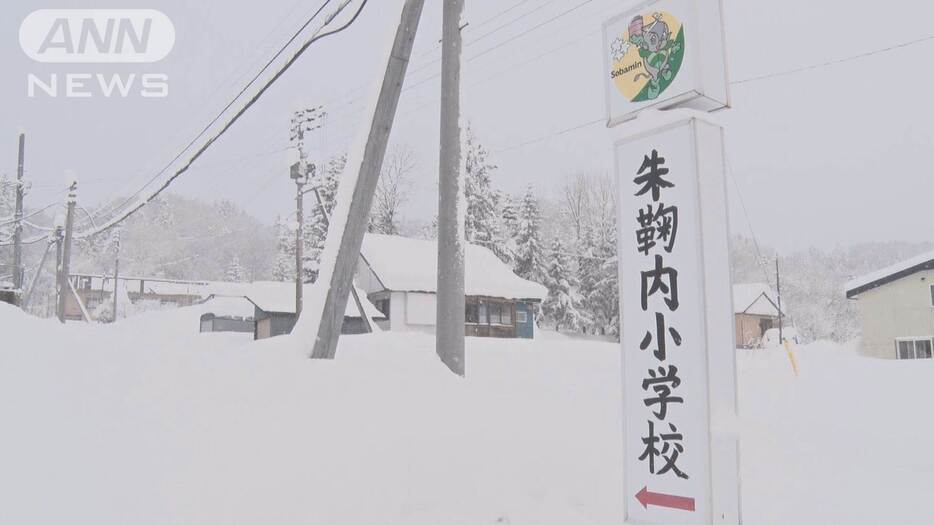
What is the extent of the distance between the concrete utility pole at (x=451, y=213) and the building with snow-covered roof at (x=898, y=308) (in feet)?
65.4

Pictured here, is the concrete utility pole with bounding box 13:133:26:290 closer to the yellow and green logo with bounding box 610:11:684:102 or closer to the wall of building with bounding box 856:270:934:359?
the yellow and green logo with bounding box 610:11:684:102

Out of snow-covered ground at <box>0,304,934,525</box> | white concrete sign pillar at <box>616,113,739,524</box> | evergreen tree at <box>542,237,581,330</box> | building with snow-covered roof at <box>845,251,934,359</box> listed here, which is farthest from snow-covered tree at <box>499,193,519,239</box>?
white concrete sign pillar at <box>616,113,739,524</box>

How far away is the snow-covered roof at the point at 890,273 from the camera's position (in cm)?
2075

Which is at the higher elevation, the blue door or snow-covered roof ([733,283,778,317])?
snow-covered roof ([733,283,778,317])

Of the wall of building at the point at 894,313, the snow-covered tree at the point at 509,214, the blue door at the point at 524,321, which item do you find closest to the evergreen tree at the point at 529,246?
the snow-covered tree at the point at 509,214

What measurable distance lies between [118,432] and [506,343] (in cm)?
1513

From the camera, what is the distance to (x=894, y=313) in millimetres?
21750

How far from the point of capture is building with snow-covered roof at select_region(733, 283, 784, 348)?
4103 cm

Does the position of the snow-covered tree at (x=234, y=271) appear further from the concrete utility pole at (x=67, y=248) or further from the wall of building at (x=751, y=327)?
the wall of building at (x=751, y=327)

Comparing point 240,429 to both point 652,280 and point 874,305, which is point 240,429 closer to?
point 652,280

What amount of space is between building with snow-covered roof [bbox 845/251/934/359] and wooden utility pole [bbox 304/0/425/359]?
69.8 ft

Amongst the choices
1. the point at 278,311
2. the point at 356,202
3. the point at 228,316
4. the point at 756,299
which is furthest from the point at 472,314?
the point at 356,202

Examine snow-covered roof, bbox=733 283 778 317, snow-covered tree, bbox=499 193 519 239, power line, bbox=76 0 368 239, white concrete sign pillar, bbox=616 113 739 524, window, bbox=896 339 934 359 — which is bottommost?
window, bbox=896 339 934 359

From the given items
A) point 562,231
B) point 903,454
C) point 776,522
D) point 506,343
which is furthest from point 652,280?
point 562,231
